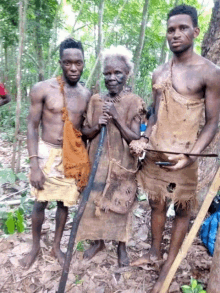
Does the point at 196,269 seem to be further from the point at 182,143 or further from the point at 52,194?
the point at 52,194

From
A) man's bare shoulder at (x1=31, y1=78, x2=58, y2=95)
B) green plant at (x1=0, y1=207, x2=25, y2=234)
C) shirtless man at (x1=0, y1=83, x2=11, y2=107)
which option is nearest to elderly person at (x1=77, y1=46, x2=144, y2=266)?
man's bare shoulder at (x1=31, y1=78, x2=58, y2=95)

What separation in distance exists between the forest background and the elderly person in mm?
1938

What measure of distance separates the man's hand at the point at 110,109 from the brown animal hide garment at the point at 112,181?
155mm

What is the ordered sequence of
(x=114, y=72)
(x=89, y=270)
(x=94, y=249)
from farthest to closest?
1. (x=94, y=249)
2. (x=89, y=270)
3. (x=114, y=72)

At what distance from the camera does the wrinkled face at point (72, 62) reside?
2.19m

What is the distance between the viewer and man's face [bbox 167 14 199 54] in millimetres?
1868

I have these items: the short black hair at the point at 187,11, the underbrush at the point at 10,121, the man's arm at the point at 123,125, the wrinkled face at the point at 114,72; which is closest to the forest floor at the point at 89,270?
the man's arm at the point at 123,125

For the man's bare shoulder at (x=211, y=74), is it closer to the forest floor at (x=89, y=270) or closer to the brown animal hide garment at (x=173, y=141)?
the brown animal hide garment at (x=173, y=141)

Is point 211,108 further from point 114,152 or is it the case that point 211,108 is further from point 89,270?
point 89,270

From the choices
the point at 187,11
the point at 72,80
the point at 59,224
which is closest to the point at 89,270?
the point at 59,224

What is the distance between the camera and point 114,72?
218cm

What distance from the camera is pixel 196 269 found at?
2.47 meters

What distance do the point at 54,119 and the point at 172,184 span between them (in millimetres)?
1167

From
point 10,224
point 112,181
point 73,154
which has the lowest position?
point 10,224
